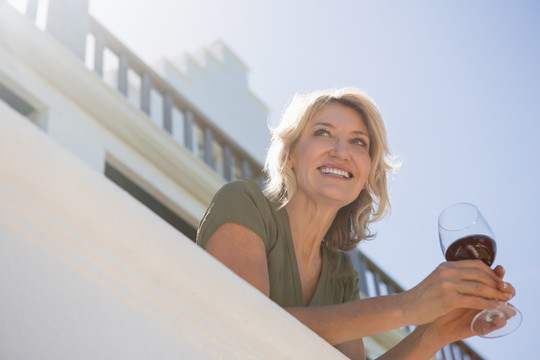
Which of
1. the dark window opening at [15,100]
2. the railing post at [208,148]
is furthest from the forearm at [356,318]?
the railing post at [208,148]

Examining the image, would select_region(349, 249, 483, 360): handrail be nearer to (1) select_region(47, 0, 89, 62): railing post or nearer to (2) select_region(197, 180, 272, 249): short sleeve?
(1) select_region(47, 0, 89, 62): railing post

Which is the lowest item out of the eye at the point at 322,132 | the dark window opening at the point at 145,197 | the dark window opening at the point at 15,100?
the eye at the point at 322,132

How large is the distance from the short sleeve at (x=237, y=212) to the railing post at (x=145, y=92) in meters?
4.63

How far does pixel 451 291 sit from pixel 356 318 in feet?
0.65

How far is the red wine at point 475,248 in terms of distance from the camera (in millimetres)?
1824

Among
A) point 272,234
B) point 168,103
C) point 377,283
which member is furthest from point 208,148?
point 272,234

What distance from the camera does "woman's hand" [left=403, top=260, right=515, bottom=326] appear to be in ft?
5.09

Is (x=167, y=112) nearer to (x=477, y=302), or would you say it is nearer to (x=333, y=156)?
(x=333, y=156)

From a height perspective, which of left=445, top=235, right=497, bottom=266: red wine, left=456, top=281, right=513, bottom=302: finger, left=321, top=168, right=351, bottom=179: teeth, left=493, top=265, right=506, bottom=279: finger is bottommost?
left=456, top=281, right=513, bottom=302: finger

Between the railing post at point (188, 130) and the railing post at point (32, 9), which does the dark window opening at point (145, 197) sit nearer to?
the railing post at point (188, 130)

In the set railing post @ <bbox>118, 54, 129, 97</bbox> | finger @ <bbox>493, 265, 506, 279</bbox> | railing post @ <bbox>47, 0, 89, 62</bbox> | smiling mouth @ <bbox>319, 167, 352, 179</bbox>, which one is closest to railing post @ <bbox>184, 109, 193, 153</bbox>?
railing post @ <bbox>118, 54, 129, 97</bbox>

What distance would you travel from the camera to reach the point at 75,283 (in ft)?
3.53

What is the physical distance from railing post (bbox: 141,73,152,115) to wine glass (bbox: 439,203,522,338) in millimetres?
4827

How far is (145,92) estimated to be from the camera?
6.58m
